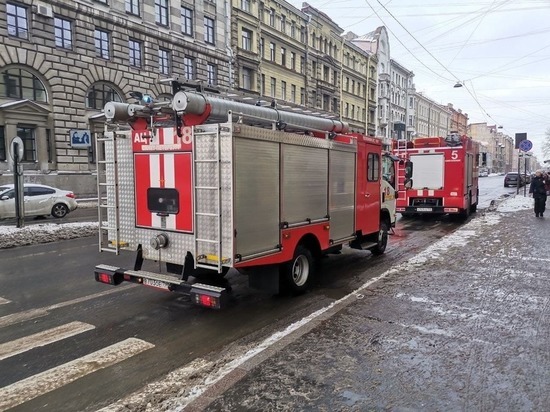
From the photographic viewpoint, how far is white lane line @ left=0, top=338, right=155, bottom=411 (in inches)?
146

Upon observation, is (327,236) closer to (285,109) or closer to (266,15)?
(285,109)

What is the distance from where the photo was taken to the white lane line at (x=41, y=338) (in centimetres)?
467

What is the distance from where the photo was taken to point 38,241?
11.7 m

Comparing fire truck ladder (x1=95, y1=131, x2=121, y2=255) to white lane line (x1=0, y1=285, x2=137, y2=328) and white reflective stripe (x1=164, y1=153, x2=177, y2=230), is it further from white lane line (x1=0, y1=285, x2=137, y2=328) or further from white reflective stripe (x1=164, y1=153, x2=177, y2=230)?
white reflective stripe (x1=164, y1=153, x2=177, y2=230)

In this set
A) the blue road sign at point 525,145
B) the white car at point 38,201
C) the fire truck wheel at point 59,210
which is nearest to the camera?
the white car at point 38,201

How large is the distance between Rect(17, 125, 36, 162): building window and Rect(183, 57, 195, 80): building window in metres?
13.0

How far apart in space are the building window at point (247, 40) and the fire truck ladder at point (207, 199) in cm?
3853

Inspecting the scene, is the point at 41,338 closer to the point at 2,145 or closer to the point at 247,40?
the point at 2,145

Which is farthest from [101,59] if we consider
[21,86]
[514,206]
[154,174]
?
[154,174]

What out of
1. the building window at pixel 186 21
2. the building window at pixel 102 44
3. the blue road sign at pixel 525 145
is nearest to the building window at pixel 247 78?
the building window at pixel 186 21

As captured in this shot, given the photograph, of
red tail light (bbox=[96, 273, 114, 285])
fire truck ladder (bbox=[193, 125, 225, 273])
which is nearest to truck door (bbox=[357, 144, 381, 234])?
fire truck ladder (bbox=[193, 125, 225, 273])

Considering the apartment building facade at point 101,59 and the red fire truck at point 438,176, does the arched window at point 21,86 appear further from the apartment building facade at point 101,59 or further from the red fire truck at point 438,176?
the red fire truck at point 438,176

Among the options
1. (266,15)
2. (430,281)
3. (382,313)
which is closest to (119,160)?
(382,313)

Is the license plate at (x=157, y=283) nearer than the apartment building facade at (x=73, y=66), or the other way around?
the license plate at (x=157, y=283)
